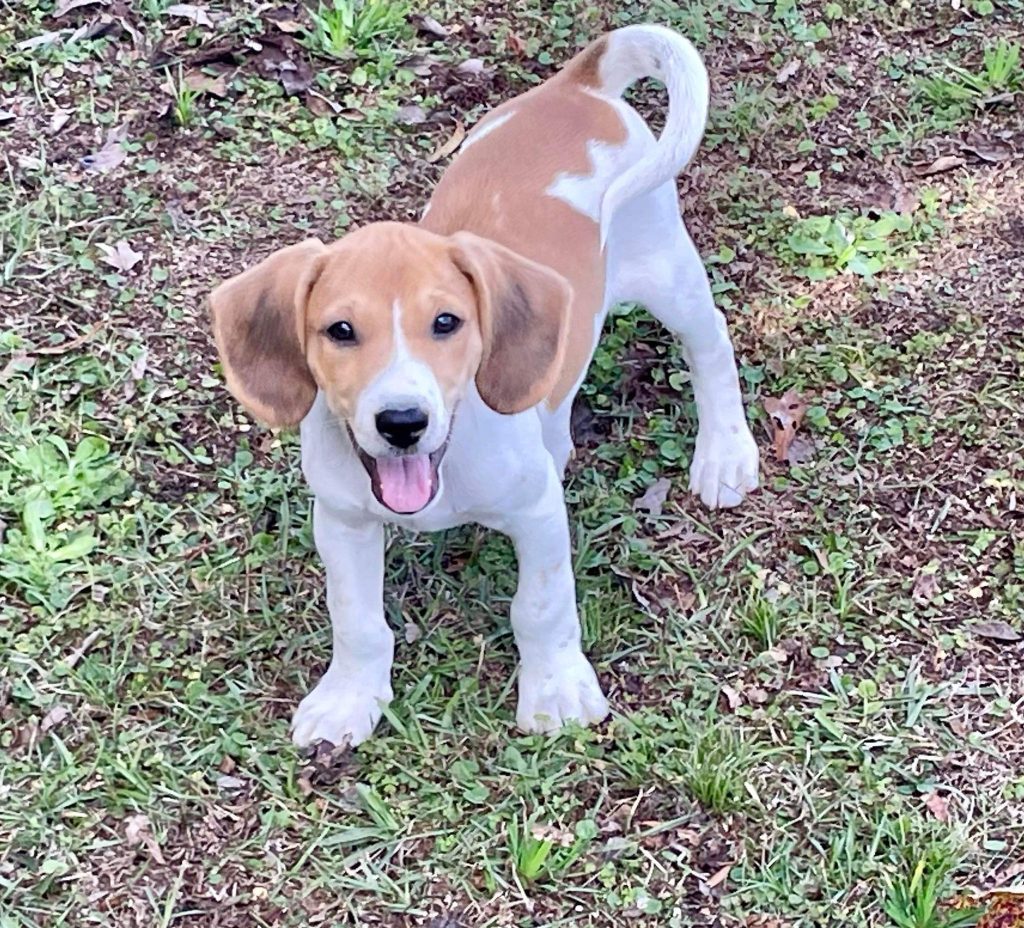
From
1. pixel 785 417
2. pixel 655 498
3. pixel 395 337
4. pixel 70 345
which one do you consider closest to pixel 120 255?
pixel 70 345

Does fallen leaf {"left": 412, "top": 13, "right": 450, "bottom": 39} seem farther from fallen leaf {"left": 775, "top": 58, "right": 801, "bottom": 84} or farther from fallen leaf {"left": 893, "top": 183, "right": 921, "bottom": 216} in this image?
fallen leaf {"left": 893, "top": 183, "right": 921, "bottom": 216}

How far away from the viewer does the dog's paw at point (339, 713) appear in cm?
375

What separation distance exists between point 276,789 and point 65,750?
534 millimetres

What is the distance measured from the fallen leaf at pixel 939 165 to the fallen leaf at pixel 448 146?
5.24 ft

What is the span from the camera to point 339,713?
3752mm

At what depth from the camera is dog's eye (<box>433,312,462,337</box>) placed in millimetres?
3041

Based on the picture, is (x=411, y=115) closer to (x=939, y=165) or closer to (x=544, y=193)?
(x=939, y=165)

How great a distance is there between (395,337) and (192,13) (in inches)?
133

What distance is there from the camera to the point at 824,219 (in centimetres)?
518

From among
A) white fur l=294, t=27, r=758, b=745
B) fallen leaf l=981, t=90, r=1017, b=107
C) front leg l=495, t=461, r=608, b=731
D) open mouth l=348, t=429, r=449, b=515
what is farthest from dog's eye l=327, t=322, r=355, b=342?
fallen leaf l=981, t=90, r=1017, b=107

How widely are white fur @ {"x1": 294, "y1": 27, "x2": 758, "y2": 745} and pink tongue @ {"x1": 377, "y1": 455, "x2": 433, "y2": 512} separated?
0.36 ft

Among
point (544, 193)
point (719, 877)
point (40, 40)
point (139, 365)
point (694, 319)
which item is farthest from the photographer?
point (40, 40)

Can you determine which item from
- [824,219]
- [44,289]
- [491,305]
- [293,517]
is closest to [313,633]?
[293,517]

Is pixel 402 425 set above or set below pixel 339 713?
above
